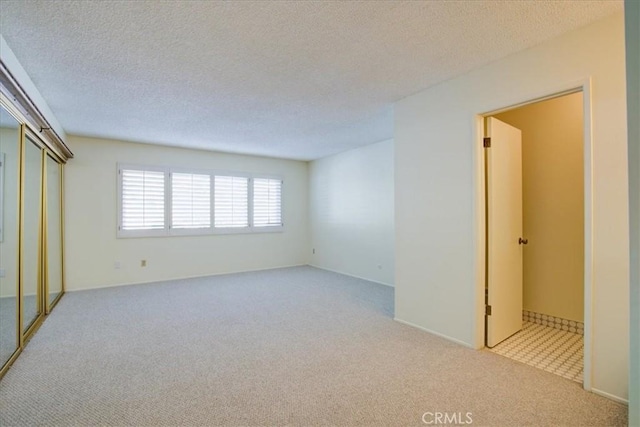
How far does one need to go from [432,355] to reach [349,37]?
8.28 feet

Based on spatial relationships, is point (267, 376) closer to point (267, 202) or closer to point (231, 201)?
point (231, 201)

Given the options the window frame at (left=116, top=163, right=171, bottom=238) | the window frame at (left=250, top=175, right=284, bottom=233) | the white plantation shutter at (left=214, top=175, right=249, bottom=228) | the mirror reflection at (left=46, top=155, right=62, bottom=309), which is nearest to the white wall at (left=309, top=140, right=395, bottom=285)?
the window frame at (left=250, top=175, right=284, bottom=233)

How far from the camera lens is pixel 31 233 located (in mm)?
3051

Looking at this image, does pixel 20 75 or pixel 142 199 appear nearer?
pixel 20 75

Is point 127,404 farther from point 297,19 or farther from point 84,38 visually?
point 297,19

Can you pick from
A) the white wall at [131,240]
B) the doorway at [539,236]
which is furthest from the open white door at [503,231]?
the white wall at [131,240]

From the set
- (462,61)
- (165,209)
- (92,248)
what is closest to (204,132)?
(165,209)

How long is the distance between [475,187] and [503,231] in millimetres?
555

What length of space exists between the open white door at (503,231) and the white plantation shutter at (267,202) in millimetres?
4675

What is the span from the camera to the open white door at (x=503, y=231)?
8.71ft

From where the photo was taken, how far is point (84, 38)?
2.08m

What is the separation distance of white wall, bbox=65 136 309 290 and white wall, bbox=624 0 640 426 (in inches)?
229

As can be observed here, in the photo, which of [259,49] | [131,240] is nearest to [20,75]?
[259,49]

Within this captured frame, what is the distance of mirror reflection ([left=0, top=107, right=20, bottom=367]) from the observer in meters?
2.46
